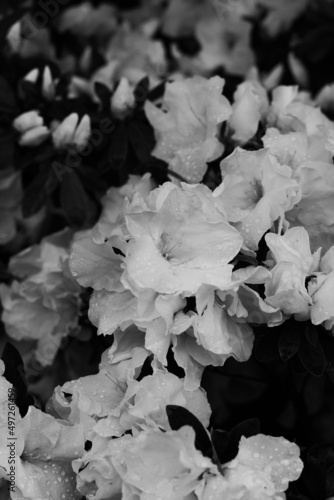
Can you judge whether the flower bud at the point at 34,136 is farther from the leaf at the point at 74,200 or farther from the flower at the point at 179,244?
the flower at the point at 179,244

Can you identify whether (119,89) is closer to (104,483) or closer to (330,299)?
(330,299)

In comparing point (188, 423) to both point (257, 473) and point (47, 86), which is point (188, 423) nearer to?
point (257, 473)

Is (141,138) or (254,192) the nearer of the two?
(254,192)

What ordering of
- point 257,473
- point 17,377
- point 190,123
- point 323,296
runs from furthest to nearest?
point 190,123 → point 17,377 → point 323,296 → point 257,473

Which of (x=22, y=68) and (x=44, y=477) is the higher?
(x=22, y=68)

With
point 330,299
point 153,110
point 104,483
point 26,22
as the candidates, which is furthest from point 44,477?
point 26,22

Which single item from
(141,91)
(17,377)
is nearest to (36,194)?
(141,91)

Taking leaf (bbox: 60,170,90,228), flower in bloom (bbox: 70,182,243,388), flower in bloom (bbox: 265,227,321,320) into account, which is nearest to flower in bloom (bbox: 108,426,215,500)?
flower in bloom (bbox: 70,182,243,388)
